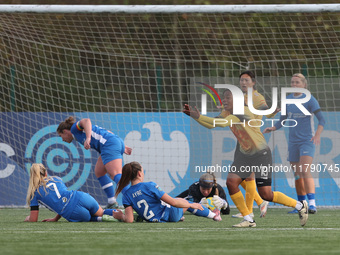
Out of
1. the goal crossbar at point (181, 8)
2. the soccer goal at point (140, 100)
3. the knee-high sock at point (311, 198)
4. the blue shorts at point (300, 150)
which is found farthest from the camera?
the soccer goal at point (140, 100)

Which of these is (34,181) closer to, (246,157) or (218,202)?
(246,157)

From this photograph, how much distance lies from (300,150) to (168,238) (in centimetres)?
469

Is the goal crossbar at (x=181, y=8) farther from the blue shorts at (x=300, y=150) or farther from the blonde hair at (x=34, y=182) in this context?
the blonde hair at (x=34, y=182)

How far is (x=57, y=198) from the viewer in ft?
26.2

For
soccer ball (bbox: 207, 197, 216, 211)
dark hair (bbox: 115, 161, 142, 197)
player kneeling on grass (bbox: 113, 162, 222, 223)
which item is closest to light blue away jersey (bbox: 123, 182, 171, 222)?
player kneeling on grass (bbox: 113, 162, 222, 223)

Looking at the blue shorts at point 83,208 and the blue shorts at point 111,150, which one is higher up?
the blue shorts at point 111,150

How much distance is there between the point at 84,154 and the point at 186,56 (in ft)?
8.08

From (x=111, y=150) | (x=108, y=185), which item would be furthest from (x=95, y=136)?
(x=108, y=185)

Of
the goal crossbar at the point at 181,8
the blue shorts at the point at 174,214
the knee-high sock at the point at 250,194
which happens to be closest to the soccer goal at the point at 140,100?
the goal crossbar at the point at 181,8

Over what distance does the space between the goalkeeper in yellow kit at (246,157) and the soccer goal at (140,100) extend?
374 centimetres

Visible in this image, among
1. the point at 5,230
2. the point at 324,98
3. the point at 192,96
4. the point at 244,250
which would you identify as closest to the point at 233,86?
the point at 192,96

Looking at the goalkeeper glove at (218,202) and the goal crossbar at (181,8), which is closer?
the goalkeeper glove at (218,202)

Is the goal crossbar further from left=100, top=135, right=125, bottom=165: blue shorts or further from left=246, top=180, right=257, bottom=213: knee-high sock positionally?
left=246, top=180, right=257, bottom=213: knee-high sock

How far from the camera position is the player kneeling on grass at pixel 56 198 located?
8.00 meters
